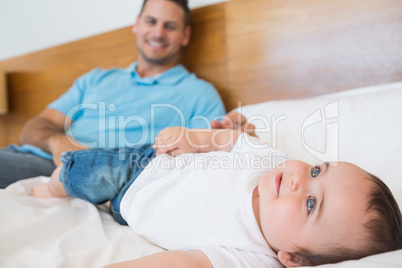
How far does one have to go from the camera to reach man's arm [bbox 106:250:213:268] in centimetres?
60

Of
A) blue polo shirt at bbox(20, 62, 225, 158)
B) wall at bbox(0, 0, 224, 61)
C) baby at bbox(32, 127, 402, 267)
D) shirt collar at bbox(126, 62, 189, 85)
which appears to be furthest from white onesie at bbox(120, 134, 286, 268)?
wall at bbox(0, 0, 224, 61)

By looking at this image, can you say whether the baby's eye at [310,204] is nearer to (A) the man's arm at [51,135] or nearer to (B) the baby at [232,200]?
(B) the baby at [232,200]

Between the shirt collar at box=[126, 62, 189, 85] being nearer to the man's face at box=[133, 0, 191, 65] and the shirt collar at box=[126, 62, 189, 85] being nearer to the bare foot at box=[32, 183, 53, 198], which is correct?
the man's face at box=[133, 0, 191, 65]

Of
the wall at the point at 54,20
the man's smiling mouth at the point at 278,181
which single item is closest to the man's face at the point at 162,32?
the wall at the point at 54,20

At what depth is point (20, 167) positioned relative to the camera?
1286mm

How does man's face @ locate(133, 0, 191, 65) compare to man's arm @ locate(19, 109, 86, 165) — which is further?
man's face @ locate(133, 0, 191, 65)

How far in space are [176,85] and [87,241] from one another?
0.94m

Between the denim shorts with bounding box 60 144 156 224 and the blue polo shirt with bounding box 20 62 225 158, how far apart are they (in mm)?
418

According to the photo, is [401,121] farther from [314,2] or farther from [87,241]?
[87,241]

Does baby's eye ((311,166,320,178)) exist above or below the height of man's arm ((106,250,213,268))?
above

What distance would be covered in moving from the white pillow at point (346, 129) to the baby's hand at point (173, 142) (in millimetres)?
250

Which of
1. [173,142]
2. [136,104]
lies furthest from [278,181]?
[136,104]

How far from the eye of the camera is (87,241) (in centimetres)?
77

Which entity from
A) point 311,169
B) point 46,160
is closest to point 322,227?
point 311,169
